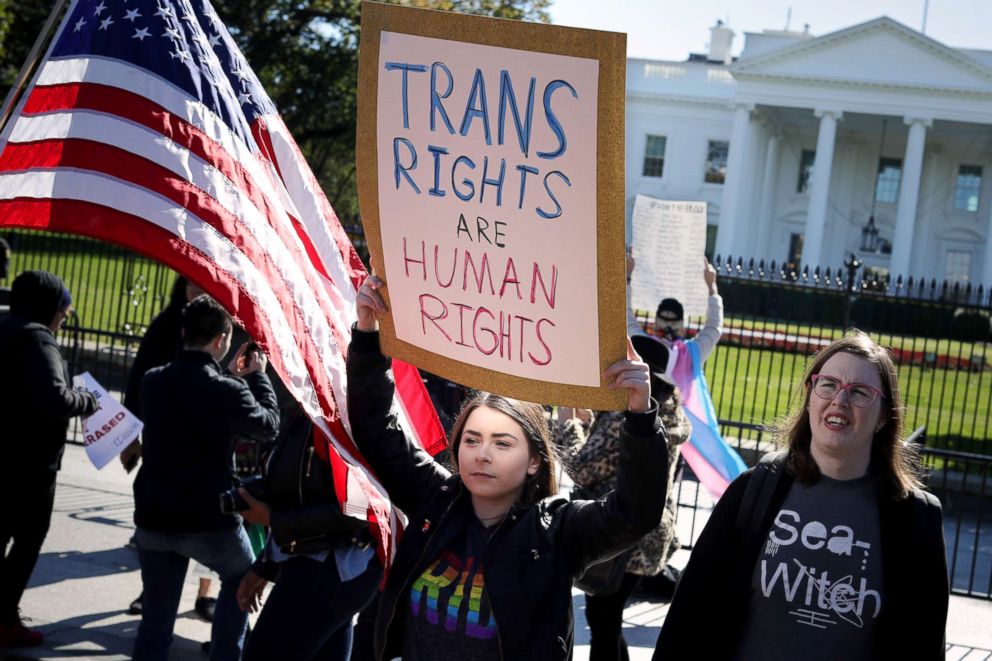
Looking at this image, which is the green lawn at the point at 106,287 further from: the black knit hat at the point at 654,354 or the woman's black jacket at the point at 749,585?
the woman's black jacket at the point at 749,585

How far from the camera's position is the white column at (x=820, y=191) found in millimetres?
46969

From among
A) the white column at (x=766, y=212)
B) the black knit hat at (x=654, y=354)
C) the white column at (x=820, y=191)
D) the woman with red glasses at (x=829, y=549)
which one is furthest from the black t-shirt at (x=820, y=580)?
the white column at (x=766, y=212)

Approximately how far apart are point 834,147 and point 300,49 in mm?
31964

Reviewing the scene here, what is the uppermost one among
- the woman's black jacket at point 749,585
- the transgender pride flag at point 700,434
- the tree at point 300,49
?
the tree at point 300,49

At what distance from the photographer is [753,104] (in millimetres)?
49688

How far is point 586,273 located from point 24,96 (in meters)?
2.05

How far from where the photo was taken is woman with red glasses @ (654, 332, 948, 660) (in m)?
2.91

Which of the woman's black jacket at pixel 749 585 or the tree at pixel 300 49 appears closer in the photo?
the woman's black jacket at pixel 749 585

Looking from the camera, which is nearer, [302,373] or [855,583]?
[855,583]

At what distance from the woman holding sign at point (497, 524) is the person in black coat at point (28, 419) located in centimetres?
280

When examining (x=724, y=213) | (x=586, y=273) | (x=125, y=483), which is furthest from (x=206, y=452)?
(x=724, y=213)

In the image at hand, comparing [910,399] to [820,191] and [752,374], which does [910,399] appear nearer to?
[752,374]

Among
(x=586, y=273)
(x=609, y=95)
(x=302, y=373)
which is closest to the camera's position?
(x=609, y=95)

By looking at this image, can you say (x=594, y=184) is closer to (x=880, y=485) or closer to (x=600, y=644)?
(x=880, y=485)
